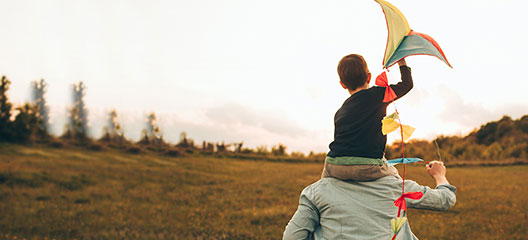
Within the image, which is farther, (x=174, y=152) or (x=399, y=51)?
(x=174, y=152)

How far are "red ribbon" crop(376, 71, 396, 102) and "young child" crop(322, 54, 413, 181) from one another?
0.06 metres

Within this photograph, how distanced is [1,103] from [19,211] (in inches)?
433

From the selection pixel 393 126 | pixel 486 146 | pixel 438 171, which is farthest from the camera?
pixel 486 146

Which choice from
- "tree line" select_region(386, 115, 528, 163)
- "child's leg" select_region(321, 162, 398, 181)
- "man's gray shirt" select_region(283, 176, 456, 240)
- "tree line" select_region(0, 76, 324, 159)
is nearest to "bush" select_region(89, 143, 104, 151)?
"tree line" select_region(0, 76, 324, 159)

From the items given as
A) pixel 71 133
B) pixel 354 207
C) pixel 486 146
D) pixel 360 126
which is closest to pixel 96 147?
pixel 71 133

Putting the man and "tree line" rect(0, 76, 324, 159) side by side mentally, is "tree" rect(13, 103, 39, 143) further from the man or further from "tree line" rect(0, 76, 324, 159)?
the man

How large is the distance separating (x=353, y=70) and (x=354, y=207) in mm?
913

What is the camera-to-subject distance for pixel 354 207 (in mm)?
2512

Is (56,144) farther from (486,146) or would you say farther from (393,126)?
(486,146)

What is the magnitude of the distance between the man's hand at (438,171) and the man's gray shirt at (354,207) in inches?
4.7

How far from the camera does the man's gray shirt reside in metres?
2.50

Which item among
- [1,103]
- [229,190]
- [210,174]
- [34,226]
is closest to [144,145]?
[210,174]

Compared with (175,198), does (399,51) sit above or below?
above

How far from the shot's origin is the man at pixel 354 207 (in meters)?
2.50
